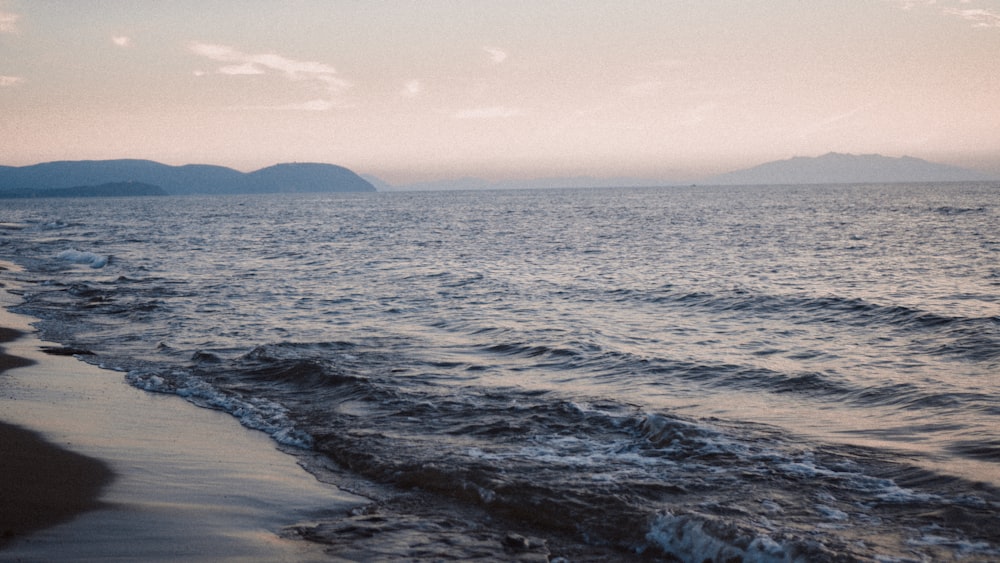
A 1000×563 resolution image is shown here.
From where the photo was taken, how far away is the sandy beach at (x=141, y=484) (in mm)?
5793

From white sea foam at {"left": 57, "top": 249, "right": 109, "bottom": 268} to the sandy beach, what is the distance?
26.4 m

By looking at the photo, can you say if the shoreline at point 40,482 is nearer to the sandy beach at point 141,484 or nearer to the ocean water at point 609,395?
the sandy beach at point 141,484

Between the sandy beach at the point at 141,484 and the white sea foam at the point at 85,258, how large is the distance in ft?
86.6

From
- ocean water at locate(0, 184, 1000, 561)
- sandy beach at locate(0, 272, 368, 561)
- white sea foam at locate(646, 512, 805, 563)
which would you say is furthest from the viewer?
ocean water at locate(0, 184, 1000, 561)

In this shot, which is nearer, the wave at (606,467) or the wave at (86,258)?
the wave at (606,467)

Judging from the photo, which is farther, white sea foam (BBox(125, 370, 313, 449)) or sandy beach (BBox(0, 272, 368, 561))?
white sea foam (BBox(125, 370, 313, 449))

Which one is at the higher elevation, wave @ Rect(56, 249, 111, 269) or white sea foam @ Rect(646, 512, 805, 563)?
wave @ Rect(56, 249, 111, 269)

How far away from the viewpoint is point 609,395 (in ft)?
37.8

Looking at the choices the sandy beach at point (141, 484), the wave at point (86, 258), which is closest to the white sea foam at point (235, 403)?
the sandy beach at point (141, 484)

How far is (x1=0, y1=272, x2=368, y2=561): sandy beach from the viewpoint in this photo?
19.0 ft

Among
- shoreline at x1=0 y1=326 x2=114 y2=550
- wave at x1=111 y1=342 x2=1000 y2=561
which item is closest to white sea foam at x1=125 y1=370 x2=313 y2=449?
wave at x1=111 y1=342 x2=1000 y2=561

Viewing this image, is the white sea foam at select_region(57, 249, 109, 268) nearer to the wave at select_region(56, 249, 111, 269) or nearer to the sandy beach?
the wave at select_region(56, 249, 111, 269)

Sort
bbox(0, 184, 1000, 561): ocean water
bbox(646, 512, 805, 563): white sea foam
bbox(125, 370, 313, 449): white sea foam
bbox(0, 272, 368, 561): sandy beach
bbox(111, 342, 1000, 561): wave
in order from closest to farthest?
bbox(0, 272, 368, 561): sandy beach → bbox(646, 512, 805, 563): white sea foam → bbox(111, 342, 1000, 561): wave → bbox(0, 184, 1000, 561): ocean water → bbox(125, 370, 313, 449): white sea foam

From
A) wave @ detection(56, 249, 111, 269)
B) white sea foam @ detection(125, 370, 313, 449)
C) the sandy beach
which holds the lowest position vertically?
white sea foam @ detection(125, 370, 313, 449)
